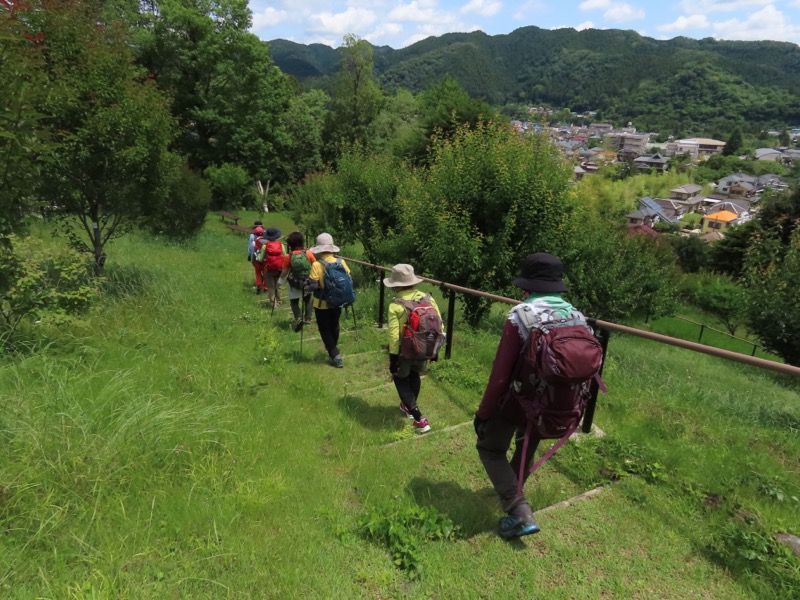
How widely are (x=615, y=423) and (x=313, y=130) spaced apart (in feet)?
133

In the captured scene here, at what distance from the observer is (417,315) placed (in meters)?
3.89

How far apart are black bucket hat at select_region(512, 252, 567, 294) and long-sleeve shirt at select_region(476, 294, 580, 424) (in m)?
0.06

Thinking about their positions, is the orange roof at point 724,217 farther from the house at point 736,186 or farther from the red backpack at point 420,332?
the red backpack at point 420,332

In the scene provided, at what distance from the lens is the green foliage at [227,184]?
1121 inches

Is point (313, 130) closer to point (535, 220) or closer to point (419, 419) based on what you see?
point (535, 220)

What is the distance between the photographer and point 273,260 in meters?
8.35

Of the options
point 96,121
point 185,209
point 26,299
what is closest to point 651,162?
point 185,209

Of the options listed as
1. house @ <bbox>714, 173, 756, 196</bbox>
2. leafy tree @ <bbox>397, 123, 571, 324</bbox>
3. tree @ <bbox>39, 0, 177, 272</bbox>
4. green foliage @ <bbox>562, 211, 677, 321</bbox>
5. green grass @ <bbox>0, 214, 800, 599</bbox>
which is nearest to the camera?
green grass @ <bbox>0, 214, 800, 599</bbox>

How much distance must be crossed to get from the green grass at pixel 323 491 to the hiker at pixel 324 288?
87 cm

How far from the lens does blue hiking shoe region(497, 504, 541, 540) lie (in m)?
2.65

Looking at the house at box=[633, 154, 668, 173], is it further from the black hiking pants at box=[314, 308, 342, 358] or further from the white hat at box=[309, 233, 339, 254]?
the black hiking pants at box=[314, 308, 342, 358]

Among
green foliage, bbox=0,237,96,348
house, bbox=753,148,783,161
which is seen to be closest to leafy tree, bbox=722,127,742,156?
house, bbox=753,148,783,161

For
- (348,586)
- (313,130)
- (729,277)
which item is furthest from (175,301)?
(729,277)

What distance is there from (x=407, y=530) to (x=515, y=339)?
1.30 m
